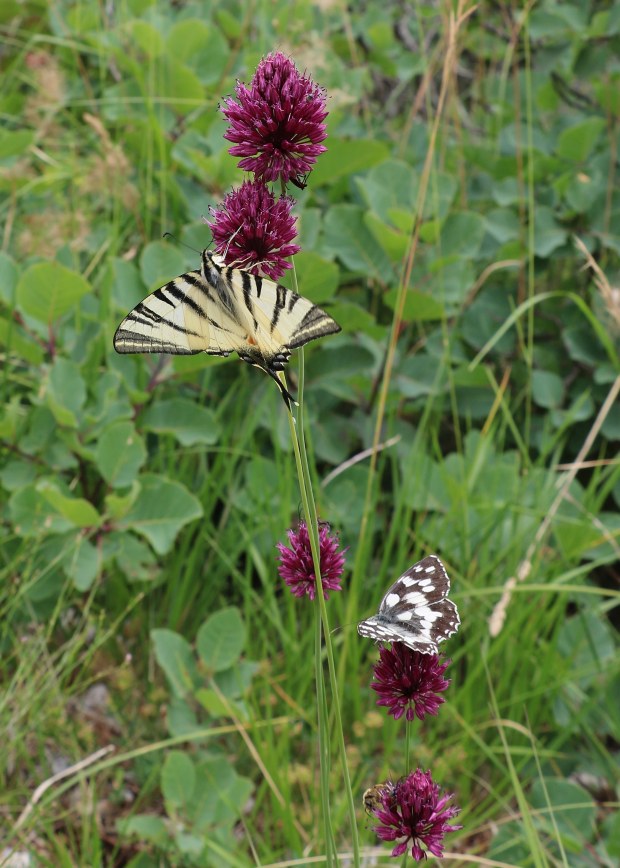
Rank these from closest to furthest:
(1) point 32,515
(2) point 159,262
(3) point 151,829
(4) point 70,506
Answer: (3) point 151,829, (4) point 70,506, (1) point 32,515, (2) point 159,262

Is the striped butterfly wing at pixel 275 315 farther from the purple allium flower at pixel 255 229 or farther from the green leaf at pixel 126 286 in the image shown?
the green leaf at pixel 126 286

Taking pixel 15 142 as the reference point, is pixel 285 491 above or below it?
below

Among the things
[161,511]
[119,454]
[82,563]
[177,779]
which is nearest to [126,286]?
[119,454]

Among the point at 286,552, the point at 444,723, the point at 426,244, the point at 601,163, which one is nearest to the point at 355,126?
the point at 426,244

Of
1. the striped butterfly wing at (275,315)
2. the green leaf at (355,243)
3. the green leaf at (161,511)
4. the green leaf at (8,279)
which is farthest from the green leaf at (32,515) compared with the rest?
the striped butterfly wing at (275,315)

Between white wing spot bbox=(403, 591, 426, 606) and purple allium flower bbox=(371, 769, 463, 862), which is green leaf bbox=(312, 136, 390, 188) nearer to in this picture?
white wing spot bbox=(403, 591, 426, 606)

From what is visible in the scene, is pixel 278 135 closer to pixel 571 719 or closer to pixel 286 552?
pixel 286 552

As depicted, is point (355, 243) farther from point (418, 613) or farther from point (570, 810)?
point (418, 613)

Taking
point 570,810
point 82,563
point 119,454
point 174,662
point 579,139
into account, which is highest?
point 579,139
